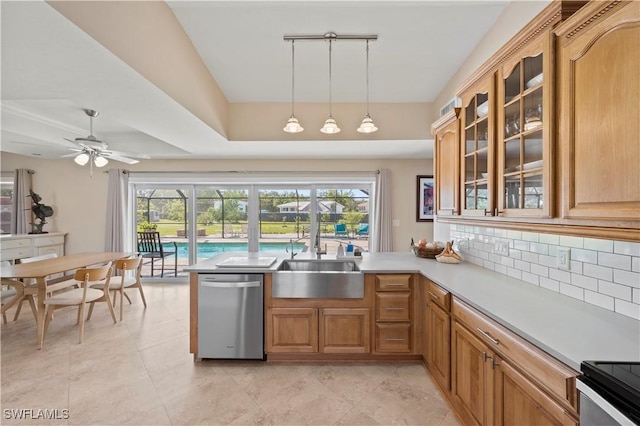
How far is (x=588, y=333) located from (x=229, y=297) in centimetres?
236

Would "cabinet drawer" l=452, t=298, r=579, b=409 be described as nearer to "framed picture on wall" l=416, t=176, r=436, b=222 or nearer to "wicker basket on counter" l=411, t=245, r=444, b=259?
"wicker basket on counter" l=411, t=245, r=444, b=259

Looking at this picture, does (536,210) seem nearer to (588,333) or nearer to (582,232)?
(582,232)

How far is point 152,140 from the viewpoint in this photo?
15.2 feet

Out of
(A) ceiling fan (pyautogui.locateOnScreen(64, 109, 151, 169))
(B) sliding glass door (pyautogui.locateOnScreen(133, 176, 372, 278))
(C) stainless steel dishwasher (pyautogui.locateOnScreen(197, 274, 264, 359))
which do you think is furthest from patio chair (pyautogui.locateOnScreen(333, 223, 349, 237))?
(A) ceiling fan (pyautogui.locateOnScreen(64, 109, 151, 169))

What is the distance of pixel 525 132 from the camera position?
159 centimetres

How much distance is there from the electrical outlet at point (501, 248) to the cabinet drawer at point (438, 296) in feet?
1.97

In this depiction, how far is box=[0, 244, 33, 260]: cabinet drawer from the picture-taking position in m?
4.39

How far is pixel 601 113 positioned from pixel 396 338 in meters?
2.10

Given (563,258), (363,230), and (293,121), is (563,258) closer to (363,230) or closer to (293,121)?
(293,121)

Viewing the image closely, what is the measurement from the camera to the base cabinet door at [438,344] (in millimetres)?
2014

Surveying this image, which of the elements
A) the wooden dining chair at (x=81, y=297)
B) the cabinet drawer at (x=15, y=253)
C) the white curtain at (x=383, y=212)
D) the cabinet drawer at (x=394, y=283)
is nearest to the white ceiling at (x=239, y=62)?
the white curtain at (x=383, y=212)

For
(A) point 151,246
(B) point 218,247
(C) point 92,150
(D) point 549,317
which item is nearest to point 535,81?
(D) point 549,317

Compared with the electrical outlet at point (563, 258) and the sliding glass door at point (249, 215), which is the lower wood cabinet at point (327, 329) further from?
the sliding glass door at point (249, 215)

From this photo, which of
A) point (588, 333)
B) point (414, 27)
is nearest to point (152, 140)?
point (414, 27)
